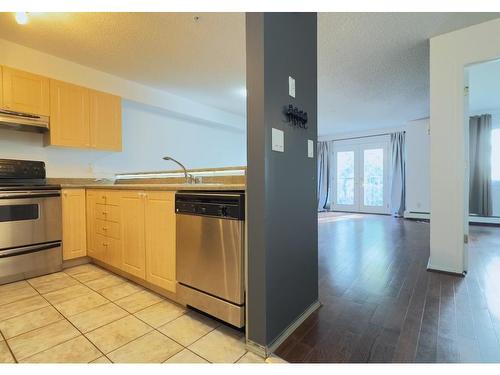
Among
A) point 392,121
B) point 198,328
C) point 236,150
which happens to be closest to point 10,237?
point 198,328

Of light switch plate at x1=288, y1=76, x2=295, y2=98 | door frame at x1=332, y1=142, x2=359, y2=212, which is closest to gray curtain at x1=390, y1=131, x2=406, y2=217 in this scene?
door frame at x1=332, y1=142, x2=359, y2=212

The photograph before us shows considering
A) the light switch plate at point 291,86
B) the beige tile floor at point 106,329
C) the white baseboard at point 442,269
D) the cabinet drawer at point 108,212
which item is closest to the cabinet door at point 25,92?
the cabinet drawer at point 108,212

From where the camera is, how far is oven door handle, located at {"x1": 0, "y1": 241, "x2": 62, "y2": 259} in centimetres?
232

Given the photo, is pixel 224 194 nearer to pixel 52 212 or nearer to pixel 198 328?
pixel 198 328

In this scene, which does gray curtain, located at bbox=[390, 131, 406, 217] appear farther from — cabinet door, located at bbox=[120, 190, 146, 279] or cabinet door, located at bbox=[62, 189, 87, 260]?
cabinet door, located at bbox=[62, 189, 87, 260]

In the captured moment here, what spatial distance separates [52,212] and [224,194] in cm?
218

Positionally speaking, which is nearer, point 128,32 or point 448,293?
point 448,293

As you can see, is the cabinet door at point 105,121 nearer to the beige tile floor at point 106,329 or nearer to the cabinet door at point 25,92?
the cabinet door at point 25,92

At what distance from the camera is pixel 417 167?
623cm

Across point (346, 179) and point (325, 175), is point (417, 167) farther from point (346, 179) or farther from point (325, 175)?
point (325, 175)

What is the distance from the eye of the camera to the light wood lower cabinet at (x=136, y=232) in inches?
75.9

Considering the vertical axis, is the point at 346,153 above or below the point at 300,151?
above

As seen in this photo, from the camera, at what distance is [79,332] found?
5.10 feet

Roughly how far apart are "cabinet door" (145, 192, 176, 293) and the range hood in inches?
69.0
